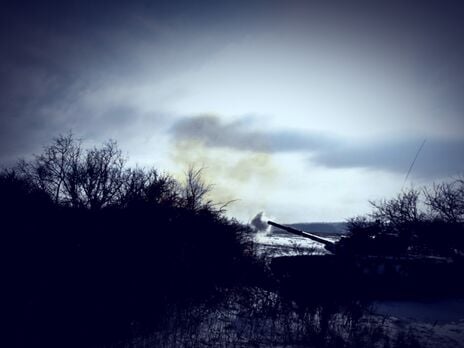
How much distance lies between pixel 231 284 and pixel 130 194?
13.4 ft

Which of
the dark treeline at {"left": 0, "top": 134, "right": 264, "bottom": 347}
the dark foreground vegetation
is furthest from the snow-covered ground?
the dark treeline at {"left": 0, "top": 134, "right": 264, "bottom": 347}

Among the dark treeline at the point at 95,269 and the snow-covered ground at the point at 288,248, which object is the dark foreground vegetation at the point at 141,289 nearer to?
the dark treeline at the point at 95,269

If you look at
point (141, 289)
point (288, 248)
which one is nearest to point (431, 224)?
point (288, 248)

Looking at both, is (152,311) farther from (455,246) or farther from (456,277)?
(455,246)

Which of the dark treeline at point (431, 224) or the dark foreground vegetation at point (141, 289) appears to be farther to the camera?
the dark treeline at point (431, 224)

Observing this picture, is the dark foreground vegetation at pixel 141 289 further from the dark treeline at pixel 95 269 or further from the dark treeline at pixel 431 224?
the dark treeline at pixel 431 224

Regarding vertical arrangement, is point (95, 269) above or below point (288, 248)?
above

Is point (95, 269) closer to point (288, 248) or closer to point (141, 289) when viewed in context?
point (141, 289)

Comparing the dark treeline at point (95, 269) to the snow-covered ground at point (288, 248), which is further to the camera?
the snow-covered ground at point (288, 248)

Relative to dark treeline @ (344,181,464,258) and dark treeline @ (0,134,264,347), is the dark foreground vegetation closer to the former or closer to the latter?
dark treeline @ (0,134,264,347)

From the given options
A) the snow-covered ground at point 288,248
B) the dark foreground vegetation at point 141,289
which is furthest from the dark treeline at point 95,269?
the snow-covered ground at point 288,248

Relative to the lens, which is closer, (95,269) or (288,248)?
(95,269)

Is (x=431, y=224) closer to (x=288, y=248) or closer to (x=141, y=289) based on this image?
(x=288, y=248)

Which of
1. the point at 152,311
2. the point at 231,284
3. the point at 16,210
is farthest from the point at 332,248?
the point at 16,210
